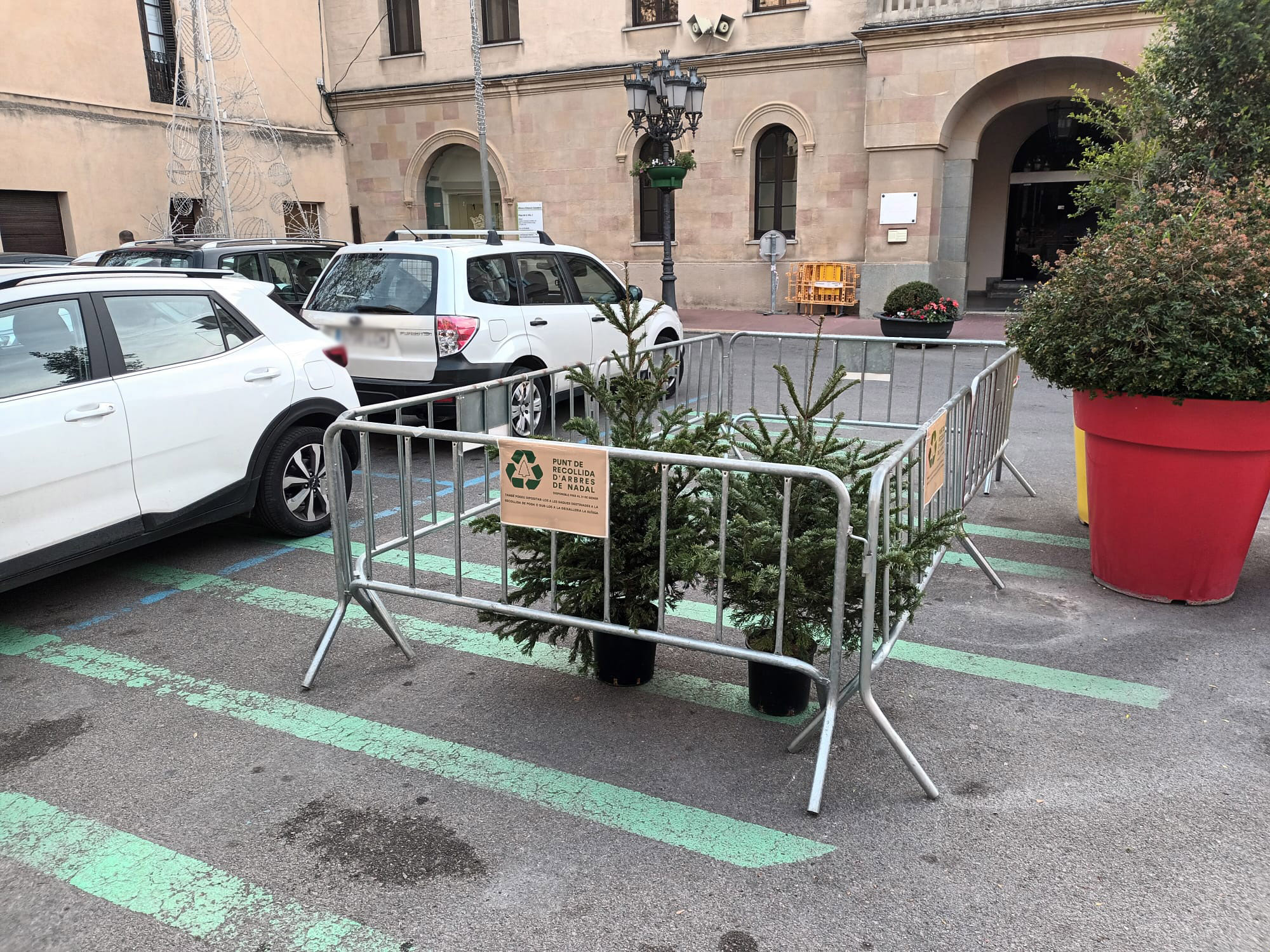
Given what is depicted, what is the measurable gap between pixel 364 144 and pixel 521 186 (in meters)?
5.31

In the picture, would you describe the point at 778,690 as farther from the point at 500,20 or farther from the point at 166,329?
the point at 500,20

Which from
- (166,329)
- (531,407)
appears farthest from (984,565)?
(166,329)

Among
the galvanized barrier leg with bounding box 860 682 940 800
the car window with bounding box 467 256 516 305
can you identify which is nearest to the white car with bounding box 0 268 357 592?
the car window with bounding box 467 256 516 305

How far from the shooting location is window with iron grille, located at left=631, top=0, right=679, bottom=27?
2303cm

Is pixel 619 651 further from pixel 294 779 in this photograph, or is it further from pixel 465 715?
pixel 294 779

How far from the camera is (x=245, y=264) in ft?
33.5

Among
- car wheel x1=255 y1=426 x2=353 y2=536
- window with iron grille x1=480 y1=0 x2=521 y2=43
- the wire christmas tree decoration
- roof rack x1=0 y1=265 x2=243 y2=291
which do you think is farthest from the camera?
window with iron grille x1=480 y1=0 x2=521 y2=43

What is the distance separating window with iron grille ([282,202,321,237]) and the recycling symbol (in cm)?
2339

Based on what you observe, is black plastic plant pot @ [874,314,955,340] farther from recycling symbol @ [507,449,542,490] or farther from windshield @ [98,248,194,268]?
recycling symbol @ [507,449,542,490]

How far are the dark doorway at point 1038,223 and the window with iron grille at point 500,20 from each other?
13.8 meters

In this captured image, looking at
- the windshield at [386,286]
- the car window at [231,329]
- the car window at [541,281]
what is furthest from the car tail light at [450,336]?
the car window at [231,329]

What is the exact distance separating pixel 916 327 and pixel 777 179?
803cm

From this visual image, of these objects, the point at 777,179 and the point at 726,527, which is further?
the point at 777,179

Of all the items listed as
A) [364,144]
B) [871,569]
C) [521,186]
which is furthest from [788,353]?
[364,144]
